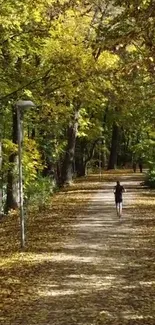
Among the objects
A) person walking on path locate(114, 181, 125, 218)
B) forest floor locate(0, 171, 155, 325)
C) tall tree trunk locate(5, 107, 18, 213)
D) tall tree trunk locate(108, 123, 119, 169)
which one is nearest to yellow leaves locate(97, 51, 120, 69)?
tall tree trunk locate(5, 107, 18, 213)

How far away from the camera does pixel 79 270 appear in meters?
13.1

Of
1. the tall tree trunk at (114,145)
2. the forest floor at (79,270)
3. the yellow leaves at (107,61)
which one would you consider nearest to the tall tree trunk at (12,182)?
the forest floor at (79,270)

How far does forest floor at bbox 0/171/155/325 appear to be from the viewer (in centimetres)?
988

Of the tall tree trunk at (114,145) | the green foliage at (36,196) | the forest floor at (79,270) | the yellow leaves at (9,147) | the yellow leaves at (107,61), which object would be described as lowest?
the forest floor at (79,270)

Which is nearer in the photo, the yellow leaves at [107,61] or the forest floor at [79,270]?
the forest floor at [79,270]

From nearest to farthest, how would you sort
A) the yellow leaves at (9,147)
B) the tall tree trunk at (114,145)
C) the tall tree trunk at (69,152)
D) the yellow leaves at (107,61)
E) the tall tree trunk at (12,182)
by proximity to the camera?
1. the yellow leaves at (9,147)
2. the tall tree trunk at (12,182)
3. the yellow leaves at (107,61)
4. the tall tree trunk at (69,152)
5. the tall tree trunk at (114,145)

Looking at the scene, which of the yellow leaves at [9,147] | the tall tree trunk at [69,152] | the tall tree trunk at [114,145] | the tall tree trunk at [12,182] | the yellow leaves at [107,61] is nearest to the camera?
the yellow leaves at [9,147]

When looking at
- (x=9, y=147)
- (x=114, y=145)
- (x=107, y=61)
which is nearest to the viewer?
(x=9, y=147)

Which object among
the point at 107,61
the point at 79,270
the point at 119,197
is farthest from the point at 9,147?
the point at 79,270

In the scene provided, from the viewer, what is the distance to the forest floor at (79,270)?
988cm

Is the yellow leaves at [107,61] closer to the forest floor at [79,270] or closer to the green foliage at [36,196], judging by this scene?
the green foliage at [36,196]

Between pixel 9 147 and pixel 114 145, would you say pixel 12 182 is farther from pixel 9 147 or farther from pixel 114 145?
pixel 114 145

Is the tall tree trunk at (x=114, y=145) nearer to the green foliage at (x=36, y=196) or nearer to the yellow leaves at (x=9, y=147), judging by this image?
the green foliage at (x=36, y=196)

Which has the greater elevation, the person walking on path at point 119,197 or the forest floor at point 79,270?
the person walking on path at point 119,197
